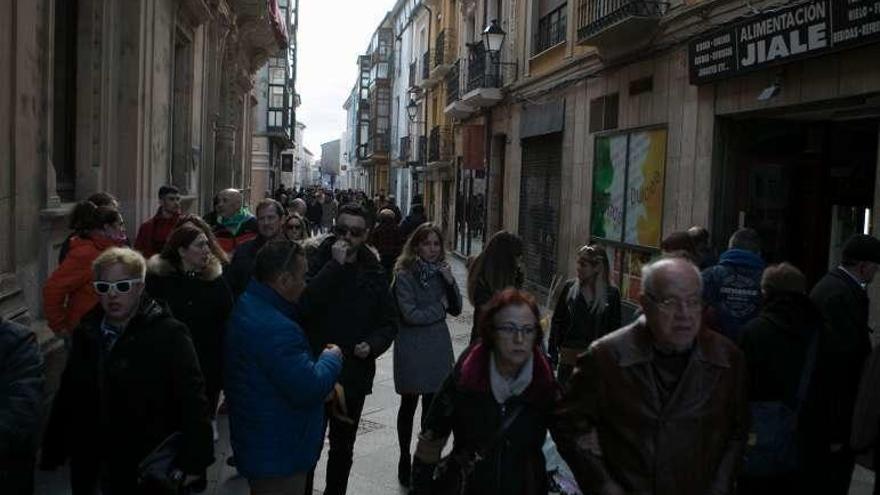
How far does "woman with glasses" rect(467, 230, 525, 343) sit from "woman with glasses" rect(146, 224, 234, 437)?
1570mm

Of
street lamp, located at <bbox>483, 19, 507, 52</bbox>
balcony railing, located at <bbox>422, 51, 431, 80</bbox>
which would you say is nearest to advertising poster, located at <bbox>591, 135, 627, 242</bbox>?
street lamp, located at <bbox>483, 19, 507, 52</bbox>

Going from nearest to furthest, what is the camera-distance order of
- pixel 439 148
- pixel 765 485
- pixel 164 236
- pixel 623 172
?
pixel 765 485, pixel 164 236, pixel 623 172, pixel 439 148

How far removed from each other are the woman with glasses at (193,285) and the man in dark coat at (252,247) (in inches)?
26.5

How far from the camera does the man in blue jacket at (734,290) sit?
5434mm

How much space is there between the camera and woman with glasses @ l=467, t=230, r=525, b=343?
5750 mm

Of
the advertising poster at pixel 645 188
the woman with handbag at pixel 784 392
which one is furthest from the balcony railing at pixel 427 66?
the woman with handbag at pixel 784 392

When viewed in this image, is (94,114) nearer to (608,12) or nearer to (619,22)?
(619,22)

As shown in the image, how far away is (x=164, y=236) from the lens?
25.1 feet

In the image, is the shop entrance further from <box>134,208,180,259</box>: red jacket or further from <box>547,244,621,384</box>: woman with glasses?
<box>134,208,180,259</box>: red jacket

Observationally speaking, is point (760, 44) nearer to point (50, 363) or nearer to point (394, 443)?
point (394, 443)

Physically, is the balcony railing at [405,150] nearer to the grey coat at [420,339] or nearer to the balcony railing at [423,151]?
the balcony railing at [423,151]

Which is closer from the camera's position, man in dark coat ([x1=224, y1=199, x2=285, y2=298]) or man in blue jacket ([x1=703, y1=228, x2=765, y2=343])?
man in blue jacket ([x1=703, y1=228, x2=765, y2=343])

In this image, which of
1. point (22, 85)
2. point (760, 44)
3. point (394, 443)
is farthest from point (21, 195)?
point (760, 44)

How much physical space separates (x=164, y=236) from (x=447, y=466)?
505 centimetres
